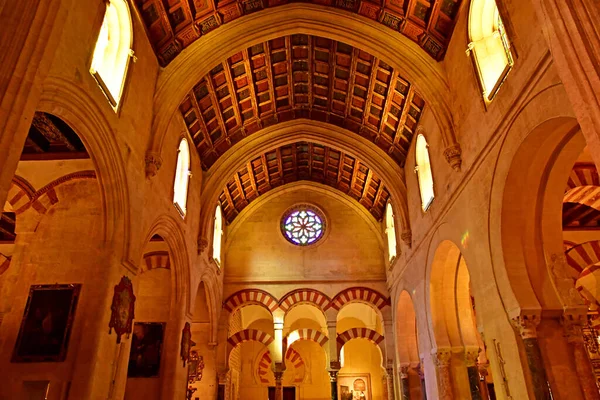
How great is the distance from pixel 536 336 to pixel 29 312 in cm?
752

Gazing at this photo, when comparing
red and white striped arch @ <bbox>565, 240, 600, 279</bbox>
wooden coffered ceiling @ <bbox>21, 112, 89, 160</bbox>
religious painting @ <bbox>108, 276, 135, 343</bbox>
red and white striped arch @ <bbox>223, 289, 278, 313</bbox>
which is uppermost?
wooden coffered ceiling @ <bbox>21, 112, 89, 160</bbox>

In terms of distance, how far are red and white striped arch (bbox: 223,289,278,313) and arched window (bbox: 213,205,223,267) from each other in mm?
1354

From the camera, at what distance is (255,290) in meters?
15.1

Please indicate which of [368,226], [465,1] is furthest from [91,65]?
[368,226]

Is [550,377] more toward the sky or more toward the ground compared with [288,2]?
more toward the ground

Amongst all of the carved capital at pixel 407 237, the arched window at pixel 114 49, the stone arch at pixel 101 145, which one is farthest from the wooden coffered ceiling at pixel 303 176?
the stone arch at pixel 101 145

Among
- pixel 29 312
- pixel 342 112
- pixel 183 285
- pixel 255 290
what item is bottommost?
pixel 29 312

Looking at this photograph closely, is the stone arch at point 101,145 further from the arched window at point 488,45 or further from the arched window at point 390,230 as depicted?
the arched window at point 390,230

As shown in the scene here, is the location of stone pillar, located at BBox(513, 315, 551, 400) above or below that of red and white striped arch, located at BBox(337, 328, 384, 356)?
below

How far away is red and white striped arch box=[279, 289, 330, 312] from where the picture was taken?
48.7 feet

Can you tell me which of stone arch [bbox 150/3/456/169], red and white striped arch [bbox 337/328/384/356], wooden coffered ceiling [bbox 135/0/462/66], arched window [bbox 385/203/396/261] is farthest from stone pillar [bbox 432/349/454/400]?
wooden coffered ceiling [bbox 135/0/462/66]

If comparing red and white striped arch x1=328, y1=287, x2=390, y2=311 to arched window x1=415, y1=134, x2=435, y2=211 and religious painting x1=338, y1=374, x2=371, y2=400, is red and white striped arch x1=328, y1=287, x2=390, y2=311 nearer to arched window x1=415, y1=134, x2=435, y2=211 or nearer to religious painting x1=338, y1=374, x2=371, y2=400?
arched window x1=415, y1=134, x2=435, y2=211

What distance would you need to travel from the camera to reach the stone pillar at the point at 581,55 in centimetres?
371

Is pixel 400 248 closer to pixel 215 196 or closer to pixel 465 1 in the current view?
pixel 215 196
